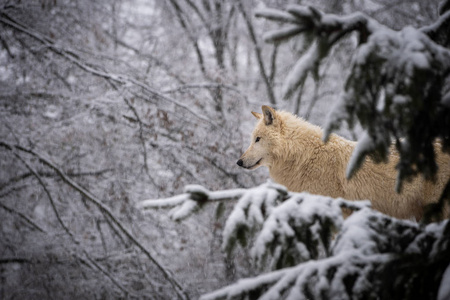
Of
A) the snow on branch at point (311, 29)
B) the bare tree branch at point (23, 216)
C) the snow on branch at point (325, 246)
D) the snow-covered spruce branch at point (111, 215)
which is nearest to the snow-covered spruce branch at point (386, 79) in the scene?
the snow on branch at point (311, 29)

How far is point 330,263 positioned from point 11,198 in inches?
205

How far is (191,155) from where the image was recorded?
605 centimetres

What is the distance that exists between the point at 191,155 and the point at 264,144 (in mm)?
1902

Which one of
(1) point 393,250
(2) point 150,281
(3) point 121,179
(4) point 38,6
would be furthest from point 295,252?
(4) point 38,6

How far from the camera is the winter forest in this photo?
1.70 metres

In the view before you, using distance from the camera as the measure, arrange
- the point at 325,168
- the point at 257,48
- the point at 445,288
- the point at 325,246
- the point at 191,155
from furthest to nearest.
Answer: the point at 257,48 → the point at 191,155 → the point at 325,168 → the point at 325,246 → the point at 445,288

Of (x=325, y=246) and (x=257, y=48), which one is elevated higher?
(x=257, y=48)

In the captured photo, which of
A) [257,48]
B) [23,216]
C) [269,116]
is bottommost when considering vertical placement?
[23,216]

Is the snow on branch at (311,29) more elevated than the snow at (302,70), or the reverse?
the snow on branch at (311,29)

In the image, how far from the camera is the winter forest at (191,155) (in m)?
1.70

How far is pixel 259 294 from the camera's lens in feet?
5.86

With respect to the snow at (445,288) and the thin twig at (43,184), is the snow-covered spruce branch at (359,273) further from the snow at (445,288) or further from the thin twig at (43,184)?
the thin twig at (43,184)

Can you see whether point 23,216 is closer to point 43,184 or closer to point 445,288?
point 43,184

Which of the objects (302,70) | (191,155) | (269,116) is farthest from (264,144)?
(302,70)
